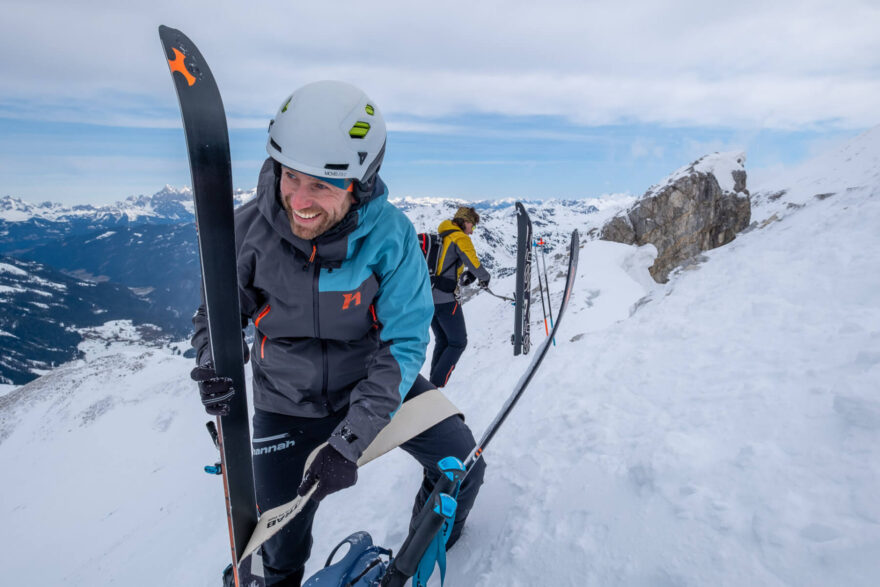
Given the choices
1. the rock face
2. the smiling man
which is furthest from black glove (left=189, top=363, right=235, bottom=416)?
the rock face

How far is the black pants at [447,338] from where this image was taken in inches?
292

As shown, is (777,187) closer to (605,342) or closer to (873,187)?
(873,187)

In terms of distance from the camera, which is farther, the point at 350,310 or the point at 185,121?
the point at 350,310

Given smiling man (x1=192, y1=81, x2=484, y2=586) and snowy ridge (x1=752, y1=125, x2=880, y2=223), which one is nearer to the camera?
smiling man (x1=192, y1=81, x2=484, y2=586)

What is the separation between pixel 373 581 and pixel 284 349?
1.56 m

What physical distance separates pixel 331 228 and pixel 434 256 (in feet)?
14.8

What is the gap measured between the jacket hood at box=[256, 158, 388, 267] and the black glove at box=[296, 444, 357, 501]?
1.18m

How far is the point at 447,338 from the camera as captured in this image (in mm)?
7590

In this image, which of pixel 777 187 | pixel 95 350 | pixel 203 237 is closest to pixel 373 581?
pixel 203 237

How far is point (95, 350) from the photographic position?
176750 mm

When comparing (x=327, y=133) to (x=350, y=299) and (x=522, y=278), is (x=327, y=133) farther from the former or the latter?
(x=522, y=278)

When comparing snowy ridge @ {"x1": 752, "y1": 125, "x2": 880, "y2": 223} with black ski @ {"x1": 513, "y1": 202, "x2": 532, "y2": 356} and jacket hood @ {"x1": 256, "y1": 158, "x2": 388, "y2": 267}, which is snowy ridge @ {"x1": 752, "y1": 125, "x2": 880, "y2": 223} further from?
jacket hood @ {"x1": 256, "y1": 158, "x2": 388, "y2": 267}

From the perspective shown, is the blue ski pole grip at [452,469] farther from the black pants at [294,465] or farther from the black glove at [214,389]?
the black glove at [214,389]

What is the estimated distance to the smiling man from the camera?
247cm
